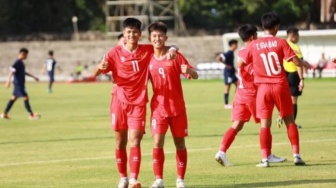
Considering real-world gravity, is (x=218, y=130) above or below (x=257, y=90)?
below

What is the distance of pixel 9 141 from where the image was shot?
72.4ft

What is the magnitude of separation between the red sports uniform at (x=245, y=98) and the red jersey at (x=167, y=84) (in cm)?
302

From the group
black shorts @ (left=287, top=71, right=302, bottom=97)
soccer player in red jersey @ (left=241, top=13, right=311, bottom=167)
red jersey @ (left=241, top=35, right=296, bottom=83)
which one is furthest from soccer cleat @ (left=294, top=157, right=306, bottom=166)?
black shorts @ (left=287, top=71, right=302, bottom=97)

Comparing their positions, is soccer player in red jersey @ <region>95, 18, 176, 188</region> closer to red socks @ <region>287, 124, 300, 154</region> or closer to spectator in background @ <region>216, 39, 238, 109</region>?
red socks @ <region>287, 124, 300, 154</region>

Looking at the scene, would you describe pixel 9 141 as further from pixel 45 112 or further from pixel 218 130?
pixel 45 112

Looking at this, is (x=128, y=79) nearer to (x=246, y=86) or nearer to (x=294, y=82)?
(x=246, y=86)

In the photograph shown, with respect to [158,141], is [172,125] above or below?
above

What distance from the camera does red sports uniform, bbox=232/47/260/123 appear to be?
16203 millimetres

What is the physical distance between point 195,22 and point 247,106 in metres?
94.1

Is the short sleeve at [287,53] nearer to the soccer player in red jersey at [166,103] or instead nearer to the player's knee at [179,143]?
the soccer player in red jersey at [166,103]

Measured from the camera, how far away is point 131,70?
44.0 feet

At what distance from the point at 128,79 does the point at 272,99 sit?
9.61 ft

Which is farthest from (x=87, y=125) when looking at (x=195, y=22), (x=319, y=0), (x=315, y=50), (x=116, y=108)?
(x=195, y=22)

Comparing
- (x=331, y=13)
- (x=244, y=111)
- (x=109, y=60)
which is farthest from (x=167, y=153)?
(x=331, y=13)
